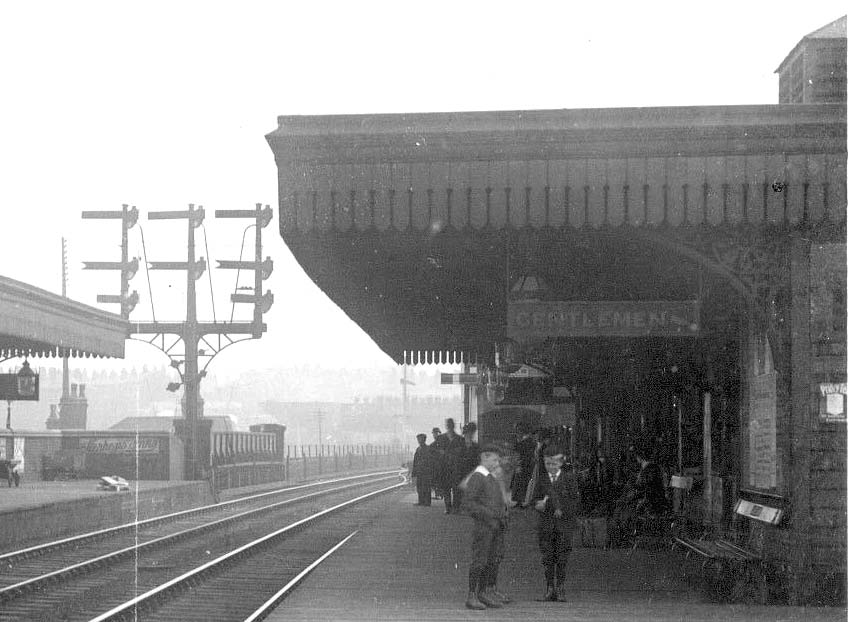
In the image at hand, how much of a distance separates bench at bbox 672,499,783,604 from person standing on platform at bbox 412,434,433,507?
39.1 ft

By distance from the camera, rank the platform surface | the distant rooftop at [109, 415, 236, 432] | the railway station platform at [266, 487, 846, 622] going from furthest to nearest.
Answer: the distant rooftop at [109, 415, 236, 432] → the platform surface → the railway station platform at [266, 487, 846, 622]

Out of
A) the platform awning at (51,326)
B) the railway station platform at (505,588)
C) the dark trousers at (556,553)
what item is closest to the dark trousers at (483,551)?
the railway station platform at (505,588)

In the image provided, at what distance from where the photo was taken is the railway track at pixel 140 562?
12.5m

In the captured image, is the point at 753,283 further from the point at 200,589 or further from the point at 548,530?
the point at 200,589

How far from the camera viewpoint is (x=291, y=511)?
2852cm

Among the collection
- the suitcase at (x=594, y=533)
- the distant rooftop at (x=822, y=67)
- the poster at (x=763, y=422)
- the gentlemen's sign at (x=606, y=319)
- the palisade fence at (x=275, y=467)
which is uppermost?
the distant rooftop at (x=822, y=67)

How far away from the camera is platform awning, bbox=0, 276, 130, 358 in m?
18.5

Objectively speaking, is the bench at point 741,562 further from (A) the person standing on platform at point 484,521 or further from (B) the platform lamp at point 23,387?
(B) the platform lamp at point 23,387

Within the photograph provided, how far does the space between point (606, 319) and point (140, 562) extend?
29.4 ft

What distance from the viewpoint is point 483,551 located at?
33.4 ft

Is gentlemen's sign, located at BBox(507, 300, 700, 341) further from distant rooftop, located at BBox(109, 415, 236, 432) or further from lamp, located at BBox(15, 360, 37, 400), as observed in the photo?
distant rooftop, located at BBox(109, 415, 236, 432)

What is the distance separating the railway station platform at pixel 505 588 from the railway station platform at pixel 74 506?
551 cm

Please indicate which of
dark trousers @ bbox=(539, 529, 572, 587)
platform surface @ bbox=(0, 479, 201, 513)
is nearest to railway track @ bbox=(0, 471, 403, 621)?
platform surface @ bbox=(0, 479, 201, 513)

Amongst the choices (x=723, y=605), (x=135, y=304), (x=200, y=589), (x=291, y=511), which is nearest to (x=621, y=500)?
(x=200, y=589)
